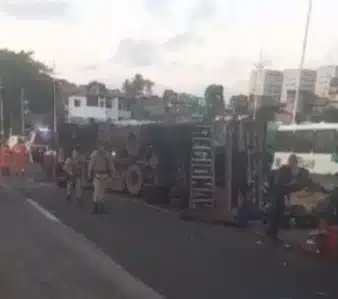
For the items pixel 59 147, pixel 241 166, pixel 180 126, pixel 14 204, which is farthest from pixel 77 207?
pixel 59 147

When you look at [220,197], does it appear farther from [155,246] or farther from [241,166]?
[155,246]

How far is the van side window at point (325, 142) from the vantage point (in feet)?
71.7

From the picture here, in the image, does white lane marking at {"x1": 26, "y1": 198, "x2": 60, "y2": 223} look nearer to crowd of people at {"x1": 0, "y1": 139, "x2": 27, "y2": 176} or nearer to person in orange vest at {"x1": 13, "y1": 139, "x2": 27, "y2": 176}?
person in orange vest at {"x1": 13, "y1": 139, "x2": 27, "y2": 176}

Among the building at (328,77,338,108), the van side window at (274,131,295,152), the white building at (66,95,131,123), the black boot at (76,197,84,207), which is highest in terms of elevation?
the building at (328,77,338,108)

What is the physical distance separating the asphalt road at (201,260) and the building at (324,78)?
39.0 m

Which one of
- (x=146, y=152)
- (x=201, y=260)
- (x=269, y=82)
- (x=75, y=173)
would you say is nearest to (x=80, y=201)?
(x=75, y=173)

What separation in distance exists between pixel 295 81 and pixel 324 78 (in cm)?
644

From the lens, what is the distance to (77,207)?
57.5ft

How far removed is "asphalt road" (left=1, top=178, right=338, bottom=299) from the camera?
8.19 m

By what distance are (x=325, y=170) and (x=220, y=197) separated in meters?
6.62

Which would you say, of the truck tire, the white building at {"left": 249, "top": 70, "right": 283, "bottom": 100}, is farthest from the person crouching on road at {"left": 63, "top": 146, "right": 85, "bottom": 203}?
the white building at {"left": 249, "top": 70, "right": 283, "bottom": 100}

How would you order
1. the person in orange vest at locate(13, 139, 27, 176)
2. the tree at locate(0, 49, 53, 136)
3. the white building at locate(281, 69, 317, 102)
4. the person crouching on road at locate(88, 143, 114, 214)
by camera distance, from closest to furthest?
1. the person crouching on road at locate(88, 143, 114, 214)
2. the person in orange vest at locate(13, 139, 27, 176)
3. the white building at locate(281, 69, 317, 102)
4. the tree at locate(0, 49, 53, 136)

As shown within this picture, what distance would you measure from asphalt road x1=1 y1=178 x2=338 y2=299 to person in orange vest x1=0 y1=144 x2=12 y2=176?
1301 cm

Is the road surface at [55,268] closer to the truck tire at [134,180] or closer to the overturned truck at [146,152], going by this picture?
the overturned truck at [146,152]
